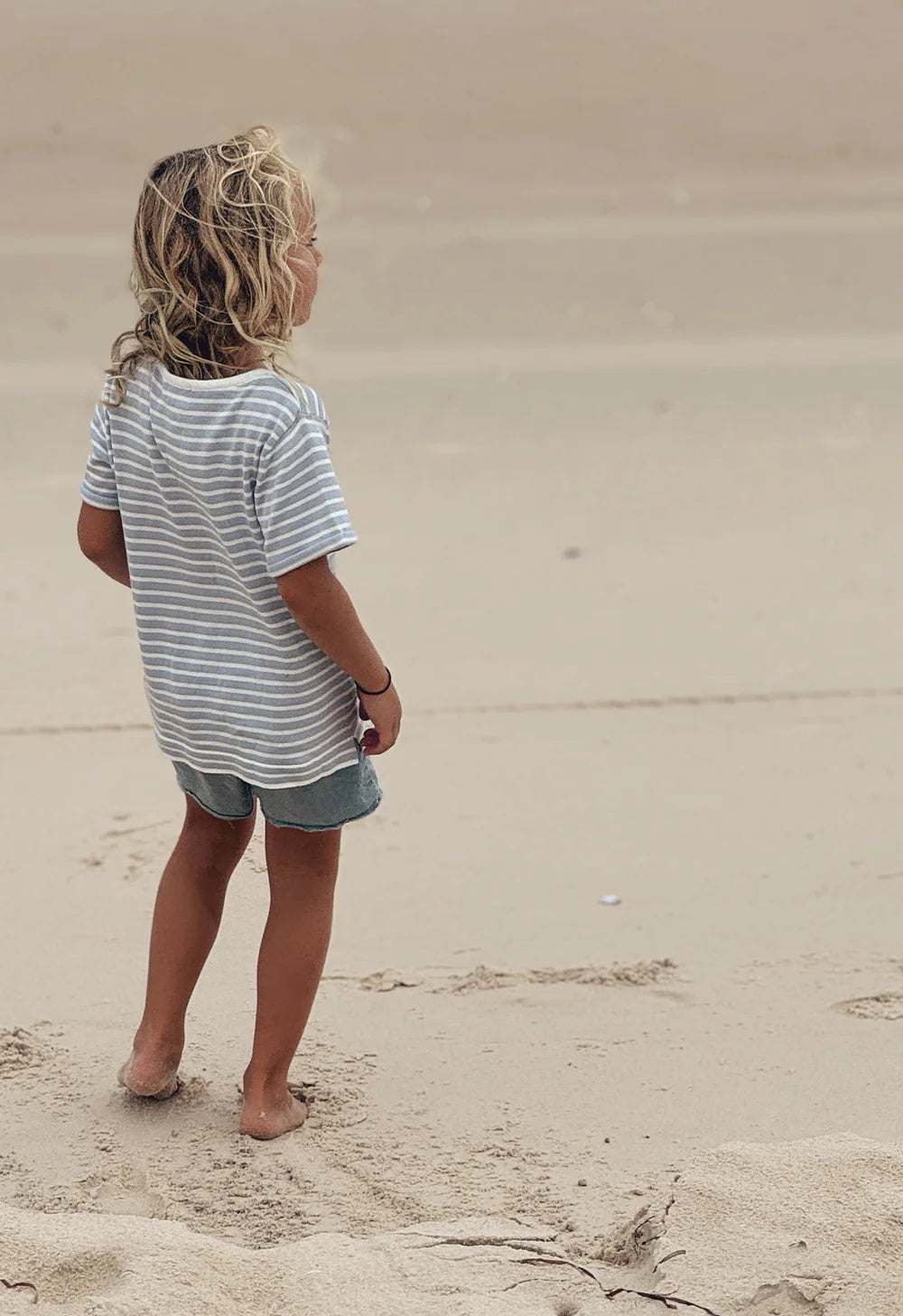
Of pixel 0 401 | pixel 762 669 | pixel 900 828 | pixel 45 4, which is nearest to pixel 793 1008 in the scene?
pixel 900 828

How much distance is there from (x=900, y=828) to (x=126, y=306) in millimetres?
6967

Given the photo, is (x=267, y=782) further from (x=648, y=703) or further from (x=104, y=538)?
(x=648, y=703)

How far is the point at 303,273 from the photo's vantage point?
2002 mm

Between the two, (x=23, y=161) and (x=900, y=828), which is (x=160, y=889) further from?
(x=23, y=161)

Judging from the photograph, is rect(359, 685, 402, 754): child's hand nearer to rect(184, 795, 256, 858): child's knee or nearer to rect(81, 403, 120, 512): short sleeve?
rect(184, 795, 256, 858): child's knee

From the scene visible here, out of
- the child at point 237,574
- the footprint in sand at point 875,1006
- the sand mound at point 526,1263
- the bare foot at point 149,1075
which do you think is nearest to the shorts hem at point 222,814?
the child at point 237,574

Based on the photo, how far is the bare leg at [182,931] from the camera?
7.33 feet

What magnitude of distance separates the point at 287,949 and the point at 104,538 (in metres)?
0.59

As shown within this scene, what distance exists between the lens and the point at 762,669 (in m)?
4.19

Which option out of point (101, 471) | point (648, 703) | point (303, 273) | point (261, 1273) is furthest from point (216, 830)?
point (648, 703)

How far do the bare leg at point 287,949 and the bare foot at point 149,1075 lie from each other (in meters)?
0.14

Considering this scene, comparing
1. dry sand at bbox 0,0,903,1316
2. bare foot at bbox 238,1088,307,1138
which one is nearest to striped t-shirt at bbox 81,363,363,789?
dry sand at bbox 0,0,903,1316

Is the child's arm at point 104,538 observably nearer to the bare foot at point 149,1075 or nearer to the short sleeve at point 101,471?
the short sleeve at point 101,471

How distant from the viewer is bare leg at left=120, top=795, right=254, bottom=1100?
2.23 m
